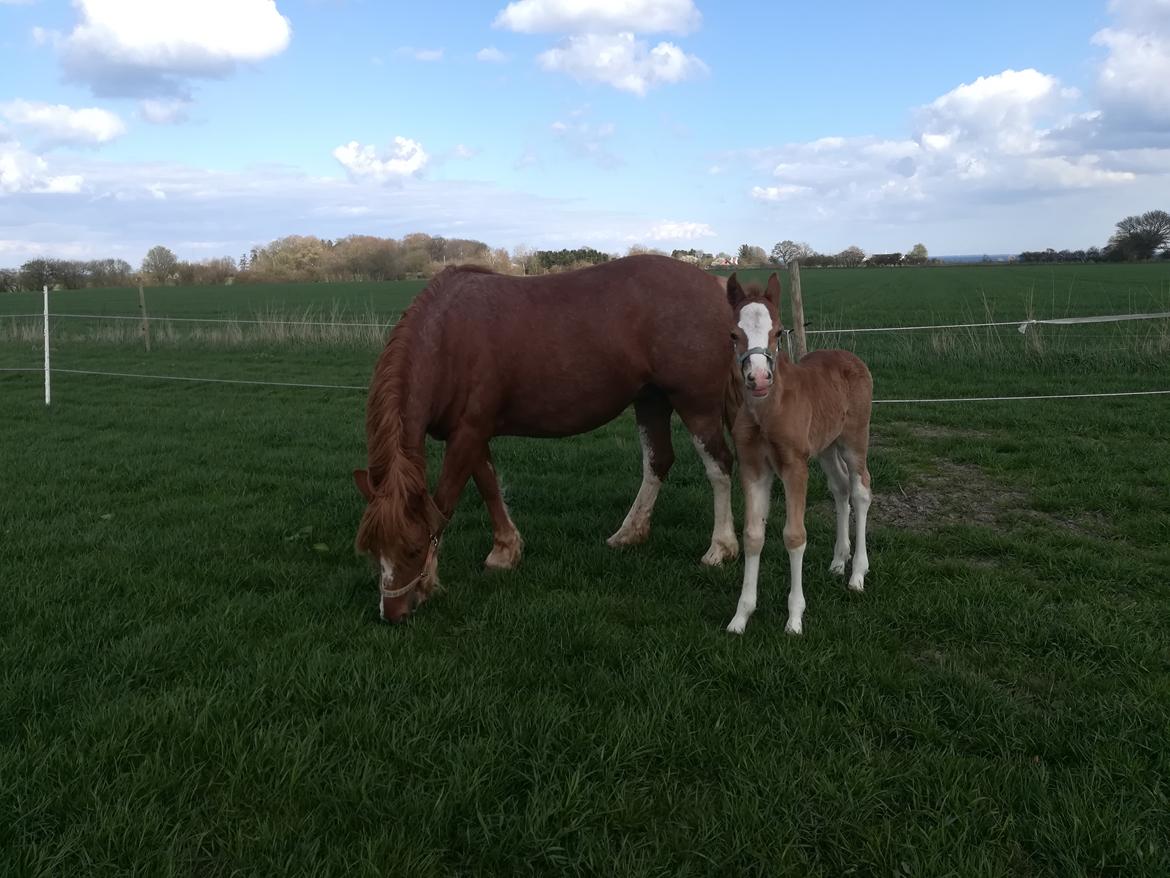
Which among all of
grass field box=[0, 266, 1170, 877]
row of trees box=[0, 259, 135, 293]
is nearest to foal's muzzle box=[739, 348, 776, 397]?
grass field box=[0, 266, 1170, 877]

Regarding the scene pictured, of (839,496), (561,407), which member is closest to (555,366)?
(561,407)

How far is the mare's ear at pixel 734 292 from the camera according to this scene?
3547mm

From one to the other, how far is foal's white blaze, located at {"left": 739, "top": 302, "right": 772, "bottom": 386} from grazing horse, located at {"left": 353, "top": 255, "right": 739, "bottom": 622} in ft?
2.59

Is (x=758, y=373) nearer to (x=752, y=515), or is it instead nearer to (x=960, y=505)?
(x=752, y=515)

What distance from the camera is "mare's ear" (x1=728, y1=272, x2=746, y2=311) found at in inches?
140

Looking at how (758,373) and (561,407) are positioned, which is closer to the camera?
(758,373)

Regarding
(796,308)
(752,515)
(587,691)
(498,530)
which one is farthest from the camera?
(796,308)

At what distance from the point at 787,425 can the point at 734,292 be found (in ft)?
2.42

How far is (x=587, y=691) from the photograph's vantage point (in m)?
3.17

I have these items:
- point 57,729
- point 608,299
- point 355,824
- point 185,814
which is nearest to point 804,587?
point 608,299

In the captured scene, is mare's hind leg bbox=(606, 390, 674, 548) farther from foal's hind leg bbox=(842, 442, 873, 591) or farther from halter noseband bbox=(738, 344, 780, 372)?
halter noseband bbox=(738, 344, 780, 372)

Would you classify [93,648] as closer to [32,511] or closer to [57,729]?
[57,729]

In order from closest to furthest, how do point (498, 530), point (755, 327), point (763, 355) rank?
point (763, 355), point (755, 327), point (498, 530)

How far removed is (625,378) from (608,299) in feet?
1.80
